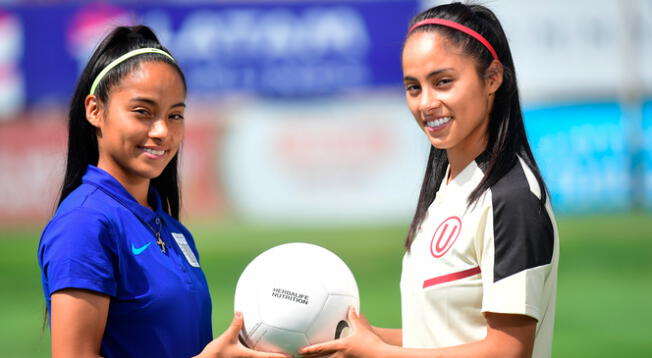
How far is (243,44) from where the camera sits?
15.6m

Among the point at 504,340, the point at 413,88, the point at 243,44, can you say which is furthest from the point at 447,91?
the point at 243,44

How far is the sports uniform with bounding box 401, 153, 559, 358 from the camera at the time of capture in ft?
9.14

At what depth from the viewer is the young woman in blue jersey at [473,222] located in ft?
9.18

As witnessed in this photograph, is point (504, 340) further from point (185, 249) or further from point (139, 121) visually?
point (139, 121)

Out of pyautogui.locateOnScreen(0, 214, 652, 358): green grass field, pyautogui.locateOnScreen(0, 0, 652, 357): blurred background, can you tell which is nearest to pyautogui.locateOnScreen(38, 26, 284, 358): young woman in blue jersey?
pyautogui.locateOnScreen(0, 214, 652, 358): green grass field

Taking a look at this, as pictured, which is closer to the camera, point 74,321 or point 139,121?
point 74,321

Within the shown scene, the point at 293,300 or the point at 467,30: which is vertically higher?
the point at 467,30

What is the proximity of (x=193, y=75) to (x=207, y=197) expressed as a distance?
211 centimetres

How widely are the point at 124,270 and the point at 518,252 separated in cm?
123

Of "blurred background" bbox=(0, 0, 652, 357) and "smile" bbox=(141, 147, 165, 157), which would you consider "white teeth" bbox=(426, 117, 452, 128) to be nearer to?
"smile" bbox=(141, 147, 165, 157)

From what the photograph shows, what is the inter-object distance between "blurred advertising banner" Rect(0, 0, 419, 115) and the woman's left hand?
12.4 metres

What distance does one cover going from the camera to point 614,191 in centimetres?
1488

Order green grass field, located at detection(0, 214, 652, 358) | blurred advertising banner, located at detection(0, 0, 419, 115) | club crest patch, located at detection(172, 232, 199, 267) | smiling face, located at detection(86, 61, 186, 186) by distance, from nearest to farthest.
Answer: smiling face, located at detection(86, 61, 186, 186) → club crest patch, located at detection(172, 232, 199, 267) → green grass field, located at detection(0, 214, 652, 358) → blurred advertising banner, located at detection(0, 0, 419, 115)

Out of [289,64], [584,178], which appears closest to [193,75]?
[289,64]
